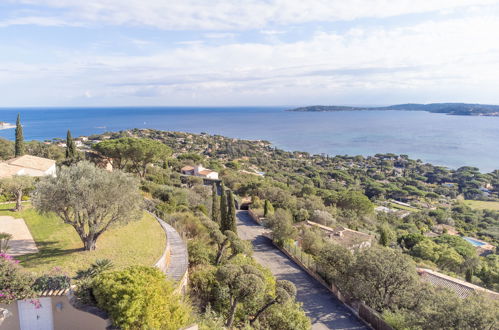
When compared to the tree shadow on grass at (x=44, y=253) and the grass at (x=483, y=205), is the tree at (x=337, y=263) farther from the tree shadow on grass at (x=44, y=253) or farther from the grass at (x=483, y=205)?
the grass at (x=483, y=205)

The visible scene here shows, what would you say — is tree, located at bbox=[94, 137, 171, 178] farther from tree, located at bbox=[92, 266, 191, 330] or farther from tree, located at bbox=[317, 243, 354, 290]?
tree, located at bbox=[92, 266, 191, 330]

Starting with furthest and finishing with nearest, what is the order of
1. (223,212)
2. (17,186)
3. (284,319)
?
1. (223,212)
2. (17,186)
3. (284,319)

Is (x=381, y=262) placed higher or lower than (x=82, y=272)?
lower

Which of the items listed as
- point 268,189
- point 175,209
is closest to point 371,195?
point 268,189

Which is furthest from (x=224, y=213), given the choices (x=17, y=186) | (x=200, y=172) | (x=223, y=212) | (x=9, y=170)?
(x=200, y=172)

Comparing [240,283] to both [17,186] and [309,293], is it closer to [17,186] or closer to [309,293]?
[309,293]

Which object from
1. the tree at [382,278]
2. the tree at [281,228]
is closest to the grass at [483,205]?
the tree at [281,228]

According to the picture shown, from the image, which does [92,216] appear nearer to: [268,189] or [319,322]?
[319,322]

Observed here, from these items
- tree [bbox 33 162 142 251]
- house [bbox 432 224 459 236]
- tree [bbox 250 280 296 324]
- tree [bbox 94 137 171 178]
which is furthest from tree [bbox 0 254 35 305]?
house [bbox 432 224 459 236]
